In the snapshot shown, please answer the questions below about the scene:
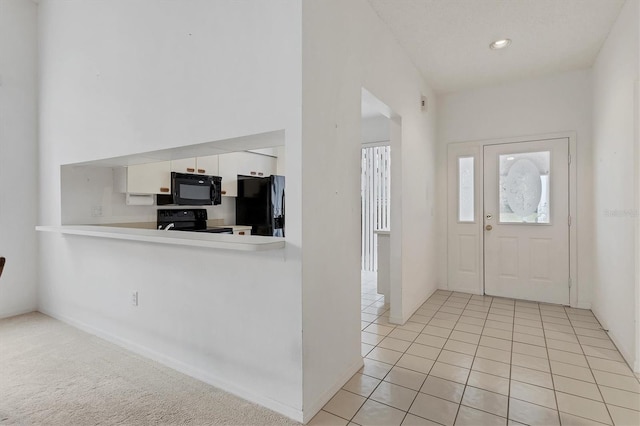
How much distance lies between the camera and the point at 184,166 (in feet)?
12.5

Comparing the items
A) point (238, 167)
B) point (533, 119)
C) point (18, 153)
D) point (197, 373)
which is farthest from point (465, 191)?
point (18, 153)

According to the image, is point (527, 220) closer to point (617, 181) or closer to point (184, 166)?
point (617, 181)

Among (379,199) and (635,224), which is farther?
(379,199)

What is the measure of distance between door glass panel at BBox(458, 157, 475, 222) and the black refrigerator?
2.52 metres

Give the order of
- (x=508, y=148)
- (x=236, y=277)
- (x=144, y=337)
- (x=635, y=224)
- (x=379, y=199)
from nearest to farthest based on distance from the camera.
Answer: (x=236, y=277) < (x=635, y=224) < (x=144, y=337) < (x=508, y=148) < (x=379, y=199)

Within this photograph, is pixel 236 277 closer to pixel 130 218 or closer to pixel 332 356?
pixel 332 356

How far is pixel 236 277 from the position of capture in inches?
78.1

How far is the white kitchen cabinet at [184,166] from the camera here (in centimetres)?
371

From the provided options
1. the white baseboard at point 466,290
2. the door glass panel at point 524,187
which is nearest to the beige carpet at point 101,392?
the white baseboard at point 466,290

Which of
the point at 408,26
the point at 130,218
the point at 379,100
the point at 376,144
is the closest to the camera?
the point at 379,100

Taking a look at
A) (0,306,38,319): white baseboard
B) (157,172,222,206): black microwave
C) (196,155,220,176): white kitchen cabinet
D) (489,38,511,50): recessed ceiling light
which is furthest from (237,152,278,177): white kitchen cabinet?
(489,38,511,50): recessed ceiling light

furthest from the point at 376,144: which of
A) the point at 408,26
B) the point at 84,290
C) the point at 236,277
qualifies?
the point at 84,290

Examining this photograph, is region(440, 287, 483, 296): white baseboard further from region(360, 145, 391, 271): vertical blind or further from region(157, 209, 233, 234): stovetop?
region(157, 209, 233, 234): stovetop

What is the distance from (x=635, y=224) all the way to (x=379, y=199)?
12.6ft
